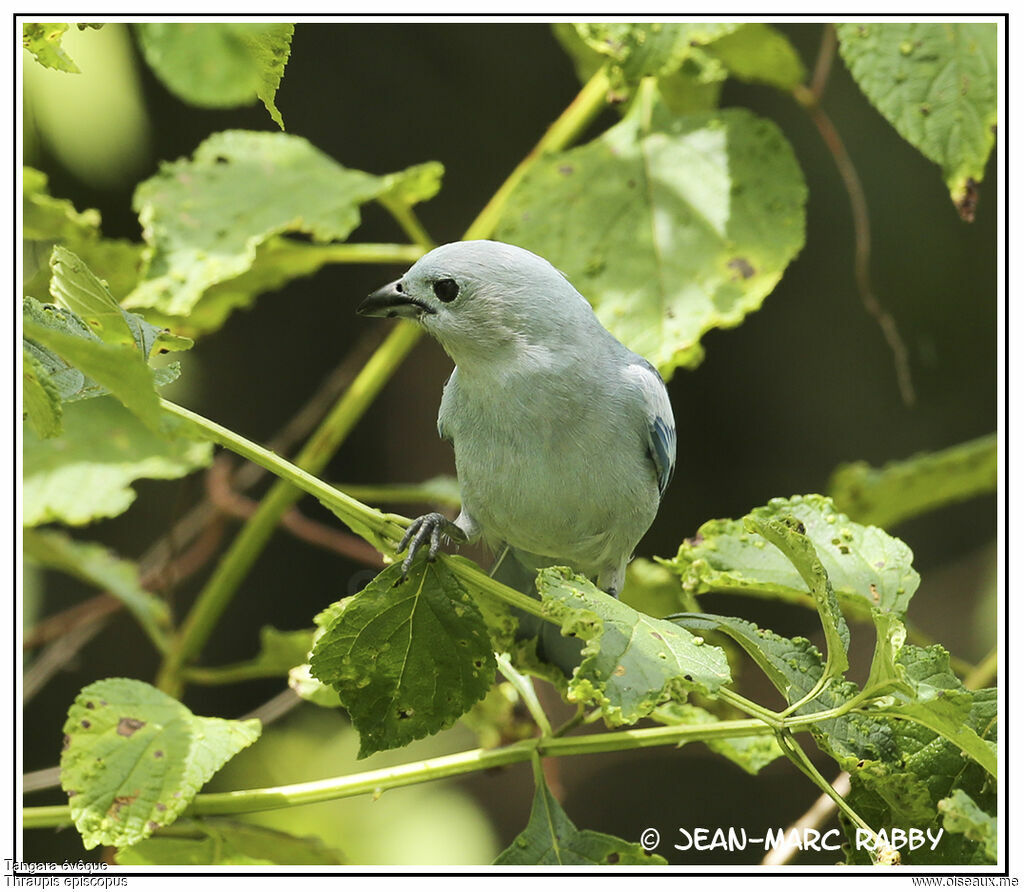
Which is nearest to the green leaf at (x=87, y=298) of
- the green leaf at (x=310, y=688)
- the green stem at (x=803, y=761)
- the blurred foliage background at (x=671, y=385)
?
the green leaf at (x=310, y=688)

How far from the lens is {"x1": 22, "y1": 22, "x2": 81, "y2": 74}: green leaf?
135cm

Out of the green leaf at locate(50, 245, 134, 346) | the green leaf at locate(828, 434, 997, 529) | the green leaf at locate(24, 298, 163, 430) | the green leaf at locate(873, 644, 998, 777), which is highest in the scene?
the green leaf at locate(828, 434, 997, 529)

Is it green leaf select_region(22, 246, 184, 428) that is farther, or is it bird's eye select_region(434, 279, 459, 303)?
bird's eye select_region(434, 279, 459, 303)

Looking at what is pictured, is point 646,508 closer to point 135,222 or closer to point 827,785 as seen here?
point 827,785

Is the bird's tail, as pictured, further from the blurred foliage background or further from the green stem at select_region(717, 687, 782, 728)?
the blurred foliage background

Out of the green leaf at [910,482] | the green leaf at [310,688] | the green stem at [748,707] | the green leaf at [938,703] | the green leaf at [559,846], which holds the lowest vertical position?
the green leaf at [310,688]

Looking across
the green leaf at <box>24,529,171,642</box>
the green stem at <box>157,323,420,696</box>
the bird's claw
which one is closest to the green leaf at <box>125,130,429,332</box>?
the green stem at <box>157,323,420,696</box>

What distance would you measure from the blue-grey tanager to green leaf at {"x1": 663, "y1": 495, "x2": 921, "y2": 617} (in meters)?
0.20

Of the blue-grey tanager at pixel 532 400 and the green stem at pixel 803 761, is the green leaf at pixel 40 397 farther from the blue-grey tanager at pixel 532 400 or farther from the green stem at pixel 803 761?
the green stem at pixel 803 761

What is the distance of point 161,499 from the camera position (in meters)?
3.61

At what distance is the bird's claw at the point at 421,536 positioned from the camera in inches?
56.7

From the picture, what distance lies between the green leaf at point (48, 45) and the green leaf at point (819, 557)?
1.10 metres

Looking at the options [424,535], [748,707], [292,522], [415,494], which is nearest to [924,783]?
[748,707]
